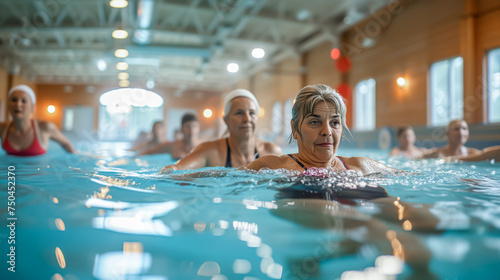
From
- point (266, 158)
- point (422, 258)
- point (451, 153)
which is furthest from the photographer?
point (451, 153)

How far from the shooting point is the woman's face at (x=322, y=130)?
7.18ft

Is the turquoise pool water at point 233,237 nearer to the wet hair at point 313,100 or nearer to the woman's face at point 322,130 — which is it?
the woman's face at point 322,130

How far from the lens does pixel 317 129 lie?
7.23 ft

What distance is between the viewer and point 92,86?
973 inches

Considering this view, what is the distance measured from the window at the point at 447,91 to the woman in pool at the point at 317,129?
749 centimetres

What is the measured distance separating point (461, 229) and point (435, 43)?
31.1ft

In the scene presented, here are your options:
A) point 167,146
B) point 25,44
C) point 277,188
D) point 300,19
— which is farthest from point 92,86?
point 277,188

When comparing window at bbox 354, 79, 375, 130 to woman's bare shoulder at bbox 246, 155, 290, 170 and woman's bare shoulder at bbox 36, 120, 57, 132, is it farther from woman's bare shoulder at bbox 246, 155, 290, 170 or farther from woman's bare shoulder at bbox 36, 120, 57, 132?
woman's bare shoulder at bbox 246, 155, 290, 170

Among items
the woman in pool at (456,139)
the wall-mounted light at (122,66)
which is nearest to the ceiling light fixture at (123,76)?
the wall-mounted light at (122,66)

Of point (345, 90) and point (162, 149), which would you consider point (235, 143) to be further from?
point (345, 90)

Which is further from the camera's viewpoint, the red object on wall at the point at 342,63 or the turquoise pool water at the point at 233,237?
the red object on wall at the point at 342,63

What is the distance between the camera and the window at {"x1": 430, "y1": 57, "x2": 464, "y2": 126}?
8.49 m

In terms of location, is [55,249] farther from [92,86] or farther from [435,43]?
[92,86]

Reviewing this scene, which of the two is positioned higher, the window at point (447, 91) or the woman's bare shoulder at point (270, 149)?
the window at point (447, 91)
